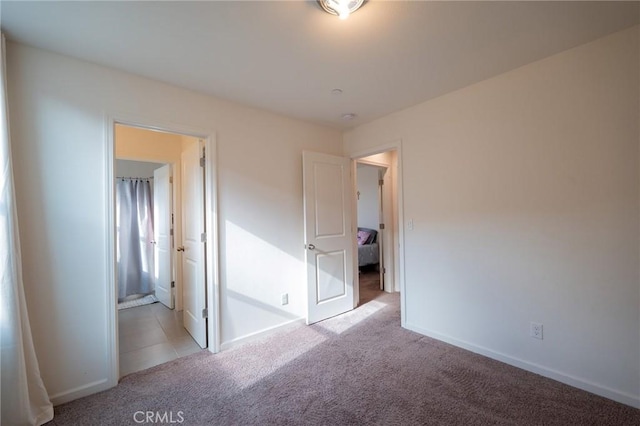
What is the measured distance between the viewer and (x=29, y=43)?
5.74 ft

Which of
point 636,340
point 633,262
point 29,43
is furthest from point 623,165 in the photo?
point 29,43

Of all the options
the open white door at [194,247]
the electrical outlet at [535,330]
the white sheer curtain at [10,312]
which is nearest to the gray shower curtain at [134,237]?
the open white door at [194,247]

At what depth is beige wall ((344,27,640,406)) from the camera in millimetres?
1766

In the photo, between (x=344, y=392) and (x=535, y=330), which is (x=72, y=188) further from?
(x=535, y=330)

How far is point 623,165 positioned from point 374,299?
117 inches

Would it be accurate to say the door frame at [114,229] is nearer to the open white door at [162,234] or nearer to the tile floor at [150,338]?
the tile floor at [150,338]

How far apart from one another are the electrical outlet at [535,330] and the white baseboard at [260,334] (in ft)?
6.99

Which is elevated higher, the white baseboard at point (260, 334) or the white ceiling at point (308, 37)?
the white ceiling at point (308, 37)

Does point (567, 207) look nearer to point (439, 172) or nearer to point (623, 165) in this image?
point (623, 165)

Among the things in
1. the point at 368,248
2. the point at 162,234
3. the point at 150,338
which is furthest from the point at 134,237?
the point at 368,248

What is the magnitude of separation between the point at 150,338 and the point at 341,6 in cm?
335

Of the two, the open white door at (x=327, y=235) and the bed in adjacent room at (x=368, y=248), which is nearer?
the open white door at (x=327, y=235)

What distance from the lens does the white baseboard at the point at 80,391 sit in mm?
1834

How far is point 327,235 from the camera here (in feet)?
10.9
